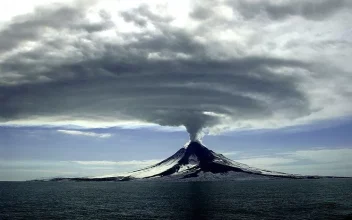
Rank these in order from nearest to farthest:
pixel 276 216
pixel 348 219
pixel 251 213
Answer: pixel 348 219 → pixel 276 216 → pixel 251 213

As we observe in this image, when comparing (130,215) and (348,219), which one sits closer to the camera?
(348,219)

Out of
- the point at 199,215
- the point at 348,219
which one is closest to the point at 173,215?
the point at 199,215

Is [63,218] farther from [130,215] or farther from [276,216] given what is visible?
[276,216]

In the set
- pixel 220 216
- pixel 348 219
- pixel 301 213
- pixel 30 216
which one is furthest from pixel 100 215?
pixel 348 219

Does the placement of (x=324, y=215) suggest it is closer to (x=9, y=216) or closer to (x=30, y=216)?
(x=30, y=216)

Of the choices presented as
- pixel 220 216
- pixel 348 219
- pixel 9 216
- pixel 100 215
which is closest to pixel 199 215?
pixel 220 216

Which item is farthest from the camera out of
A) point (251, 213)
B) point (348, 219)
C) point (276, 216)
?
point (251, 213)

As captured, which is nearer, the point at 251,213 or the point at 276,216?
the point at 276,216
